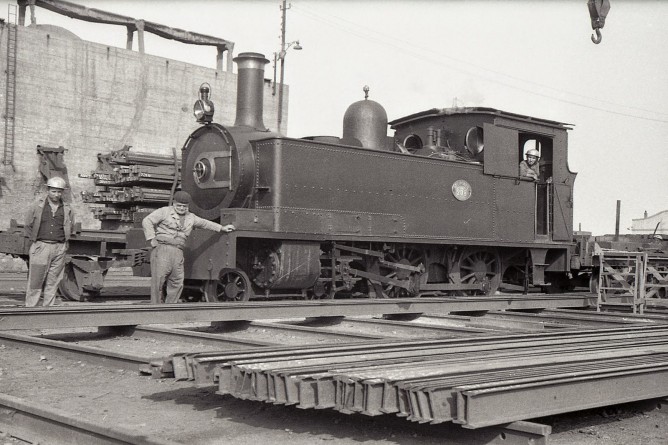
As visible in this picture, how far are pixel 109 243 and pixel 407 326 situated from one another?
21.0 feet

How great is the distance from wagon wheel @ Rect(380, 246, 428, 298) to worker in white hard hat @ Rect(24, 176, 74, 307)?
4.91 metres

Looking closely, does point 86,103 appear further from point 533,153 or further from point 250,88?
point 533,153

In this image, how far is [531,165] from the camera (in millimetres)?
13828

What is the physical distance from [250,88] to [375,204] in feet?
8.15

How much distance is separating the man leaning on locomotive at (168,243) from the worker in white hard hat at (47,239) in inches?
37.8

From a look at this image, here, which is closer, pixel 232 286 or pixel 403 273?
pixel 232 286

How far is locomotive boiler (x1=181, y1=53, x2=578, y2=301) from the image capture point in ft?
34.3

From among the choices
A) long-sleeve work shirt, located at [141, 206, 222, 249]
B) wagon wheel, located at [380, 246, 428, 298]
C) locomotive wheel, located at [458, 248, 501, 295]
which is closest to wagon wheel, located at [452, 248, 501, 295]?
locomotive wheel, located at [458, 248, 501, 295]

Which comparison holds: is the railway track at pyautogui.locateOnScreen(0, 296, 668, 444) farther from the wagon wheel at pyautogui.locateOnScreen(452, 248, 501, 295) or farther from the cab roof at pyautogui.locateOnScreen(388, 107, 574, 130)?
the cab roof at pyautogui.locateOnScreen(388, 107, 574, 130)

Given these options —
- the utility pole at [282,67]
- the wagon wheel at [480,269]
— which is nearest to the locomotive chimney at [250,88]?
the wagon wheel at [480,269]

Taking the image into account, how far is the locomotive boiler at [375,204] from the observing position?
10.4 meters

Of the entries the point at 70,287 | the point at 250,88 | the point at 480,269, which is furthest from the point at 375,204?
the point at 70,287

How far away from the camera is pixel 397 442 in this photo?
3848mm

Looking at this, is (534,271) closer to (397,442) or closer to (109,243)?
(109,243)
